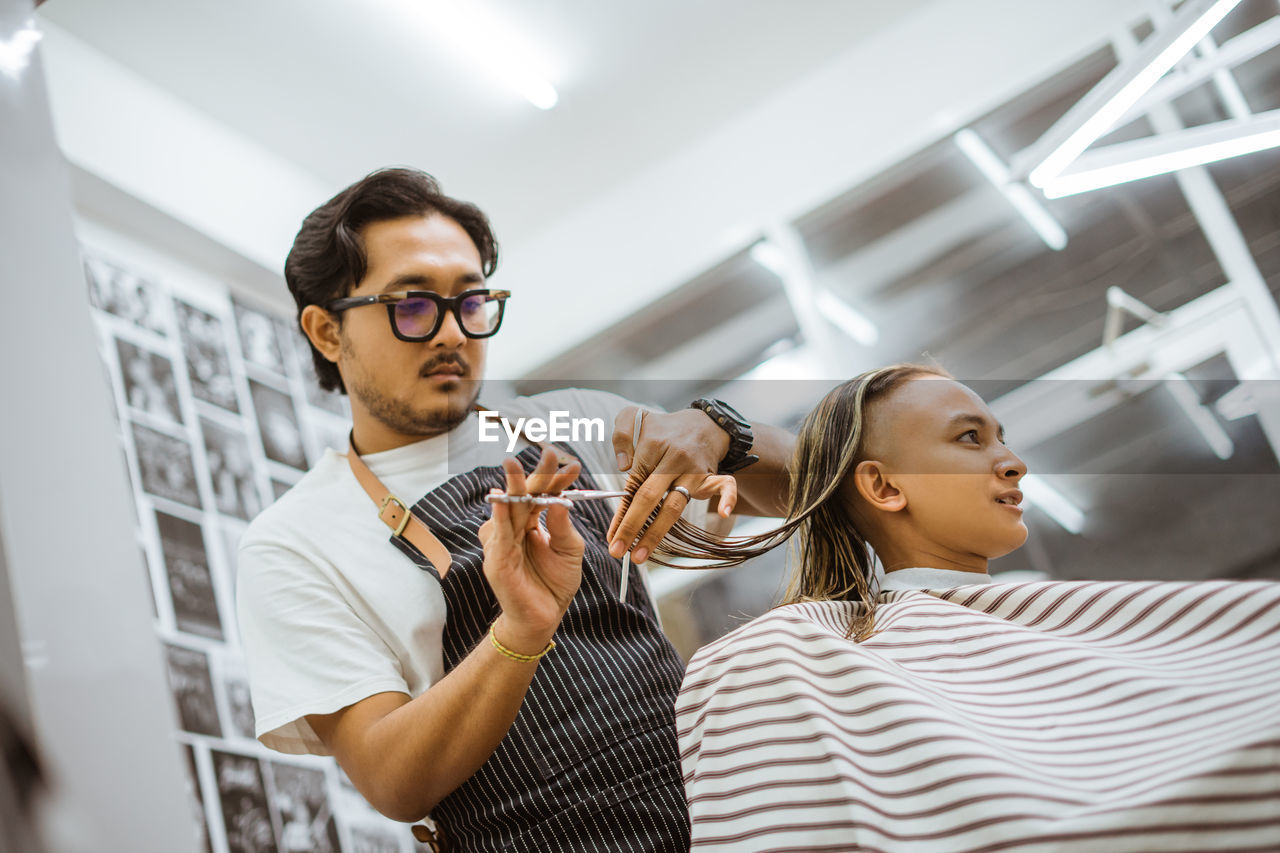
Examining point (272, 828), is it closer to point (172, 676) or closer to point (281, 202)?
point (172, 676)

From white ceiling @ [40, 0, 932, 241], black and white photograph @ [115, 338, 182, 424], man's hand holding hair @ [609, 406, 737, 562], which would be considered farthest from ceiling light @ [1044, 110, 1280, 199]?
black and white photograph @ [115, 338, 182, 424]

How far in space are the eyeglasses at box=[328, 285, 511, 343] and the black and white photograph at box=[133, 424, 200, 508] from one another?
1.75 metres

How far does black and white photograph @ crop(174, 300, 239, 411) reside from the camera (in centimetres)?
298

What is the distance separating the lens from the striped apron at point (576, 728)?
121 centimetres

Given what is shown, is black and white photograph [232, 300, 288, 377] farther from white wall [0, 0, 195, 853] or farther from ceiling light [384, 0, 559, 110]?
white wall [0, 0, 195, 853]

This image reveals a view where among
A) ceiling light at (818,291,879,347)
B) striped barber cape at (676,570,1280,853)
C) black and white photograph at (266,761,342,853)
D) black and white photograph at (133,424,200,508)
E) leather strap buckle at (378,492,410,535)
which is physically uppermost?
ceiling light at (818,291,879,347)

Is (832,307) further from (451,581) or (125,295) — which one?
(451,581)

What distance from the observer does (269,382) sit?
3244 mm

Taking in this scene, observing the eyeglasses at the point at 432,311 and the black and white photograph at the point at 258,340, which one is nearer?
the eyeglasses at the point at 432,311

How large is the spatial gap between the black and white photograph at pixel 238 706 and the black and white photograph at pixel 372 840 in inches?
17.9

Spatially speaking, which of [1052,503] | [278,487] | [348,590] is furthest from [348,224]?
[278,487]

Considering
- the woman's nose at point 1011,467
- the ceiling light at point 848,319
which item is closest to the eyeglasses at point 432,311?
the woman's nose at point 1011,467

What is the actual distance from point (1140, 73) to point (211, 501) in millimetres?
2651

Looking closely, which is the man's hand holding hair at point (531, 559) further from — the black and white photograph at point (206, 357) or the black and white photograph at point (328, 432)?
the black and white photograph at point (328, 432)
